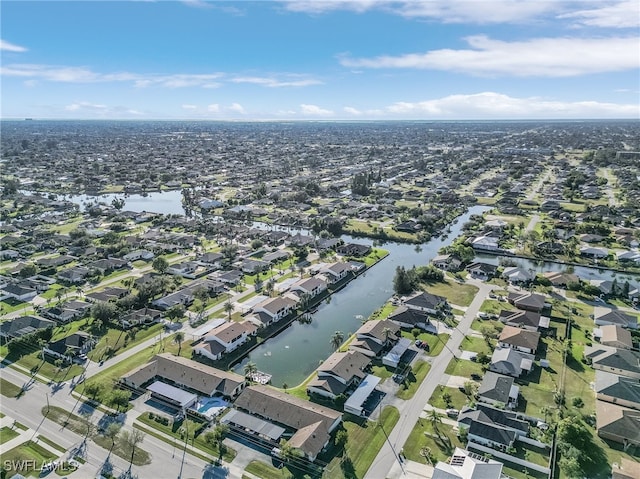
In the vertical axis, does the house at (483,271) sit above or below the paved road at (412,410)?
above

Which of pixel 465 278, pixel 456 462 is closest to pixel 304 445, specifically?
pixel 456 462

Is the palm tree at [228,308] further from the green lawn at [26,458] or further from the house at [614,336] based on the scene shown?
the house at [614,336]

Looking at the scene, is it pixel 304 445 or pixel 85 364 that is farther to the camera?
pixel 85 364

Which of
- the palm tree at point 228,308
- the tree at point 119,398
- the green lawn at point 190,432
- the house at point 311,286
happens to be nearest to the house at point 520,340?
the house at point 311,286

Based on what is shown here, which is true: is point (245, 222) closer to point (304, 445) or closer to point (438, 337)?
point (438, 337)

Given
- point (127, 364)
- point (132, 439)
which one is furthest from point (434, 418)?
point (127, 364)

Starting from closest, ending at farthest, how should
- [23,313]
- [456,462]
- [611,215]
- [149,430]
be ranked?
[456,462] → [149,430] → [23,313] → [611,215]
